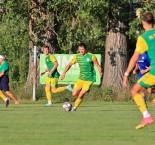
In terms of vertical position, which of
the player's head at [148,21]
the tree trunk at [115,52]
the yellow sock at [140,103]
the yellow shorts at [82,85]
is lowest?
the tree trunk at [115,52]

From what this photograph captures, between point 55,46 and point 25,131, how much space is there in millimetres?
21140

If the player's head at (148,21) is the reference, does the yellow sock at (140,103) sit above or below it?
below

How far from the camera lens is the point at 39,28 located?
34438mm

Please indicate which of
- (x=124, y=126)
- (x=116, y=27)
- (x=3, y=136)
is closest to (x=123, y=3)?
(x=116, y=27)

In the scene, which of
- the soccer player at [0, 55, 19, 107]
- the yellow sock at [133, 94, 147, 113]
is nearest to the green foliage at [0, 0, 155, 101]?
the soccer player at [0, 55, 19, 107]

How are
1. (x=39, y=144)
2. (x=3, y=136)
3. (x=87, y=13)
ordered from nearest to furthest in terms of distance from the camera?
(x=39, y=144) → (x=3, y=136) → (x=87, y=13)

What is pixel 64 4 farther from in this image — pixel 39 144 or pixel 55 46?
pixel 39 144

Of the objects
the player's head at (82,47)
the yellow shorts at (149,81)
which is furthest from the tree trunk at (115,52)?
the yellow shorts at (149,81)

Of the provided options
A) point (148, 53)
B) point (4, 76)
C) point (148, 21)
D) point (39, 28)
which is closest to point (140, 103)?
point (148, 53)

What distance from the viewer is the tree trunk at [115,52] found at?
1326 inches

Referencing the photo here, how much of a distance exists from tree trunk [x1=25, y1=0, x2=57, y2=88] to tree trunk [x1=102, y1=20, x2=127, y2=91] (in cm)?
269

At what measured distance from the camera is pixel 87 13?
32500 mm

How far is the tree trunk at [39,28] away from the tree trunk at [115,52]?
2.69 metres

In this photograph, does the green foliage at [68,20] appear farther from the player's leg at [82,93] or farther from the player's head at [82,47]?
the player's leg at [82,93]
